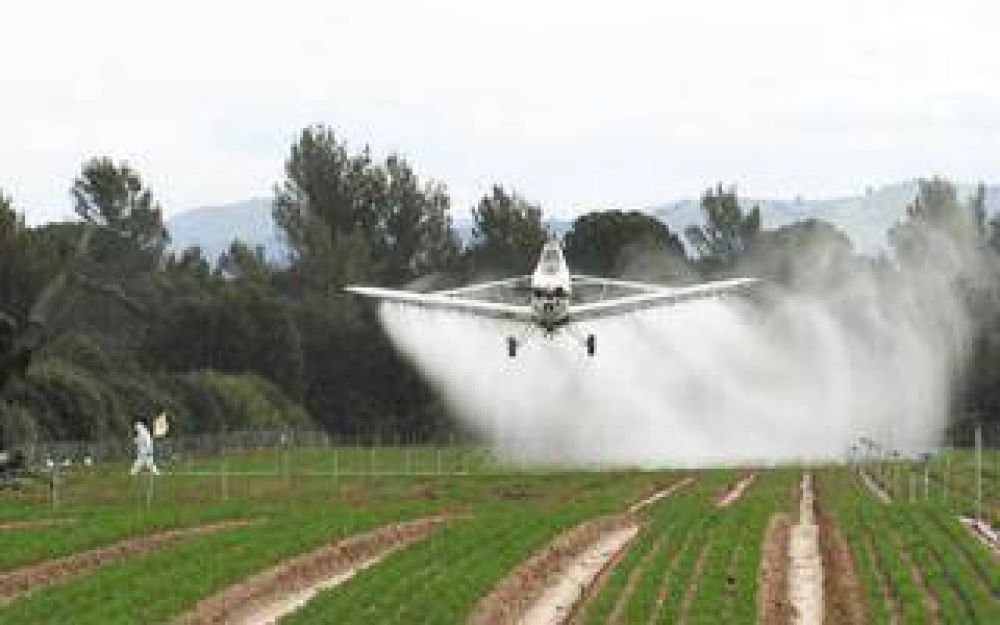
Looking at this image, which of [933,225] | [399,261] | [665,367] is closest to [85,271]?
[399,261]

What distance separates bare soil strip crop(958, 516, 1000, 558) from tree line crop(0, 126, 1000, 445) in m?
51.1

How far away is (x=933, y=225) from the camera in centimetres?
18338

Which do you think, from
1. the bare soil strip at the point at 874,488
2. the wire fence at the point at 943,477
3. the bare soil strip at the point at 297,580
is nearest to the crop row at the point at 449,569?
the bare soil strip at the point at 297,580

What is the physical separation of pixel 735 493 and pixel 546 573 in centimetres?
2890

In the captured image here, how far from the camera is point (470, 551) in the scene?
42875 mm

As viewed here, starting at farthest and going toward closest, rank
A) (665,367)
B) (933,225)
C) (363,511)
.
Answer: (933,225), (665,367), (363,511)

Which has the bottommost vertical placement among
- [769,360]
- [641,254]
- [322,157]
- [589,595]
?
[589,595]

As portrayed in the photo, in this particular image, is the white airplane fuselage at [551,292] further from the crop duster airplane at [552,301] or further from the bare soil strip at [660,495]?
the bare soil strip at [660,495]

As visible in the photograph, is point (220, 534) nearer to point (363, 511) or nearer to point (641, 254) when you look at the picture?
point (363, 511)

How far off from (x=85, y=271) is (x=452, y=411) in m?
40.9

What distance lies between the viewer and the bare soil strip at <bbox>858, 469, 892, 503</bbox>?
65287 millimetres

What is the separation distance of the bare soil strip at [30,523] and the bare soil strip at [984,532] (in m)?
24.6

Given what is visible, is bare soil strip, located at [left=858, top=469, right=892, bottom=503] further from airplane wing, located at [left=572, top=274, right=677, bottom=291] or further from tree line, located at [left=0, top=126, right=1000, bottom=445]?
tree line, located at [left=0, top=126, right=1000, bottom=445]

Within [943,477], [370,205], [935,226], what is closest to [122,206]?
[370,205]
